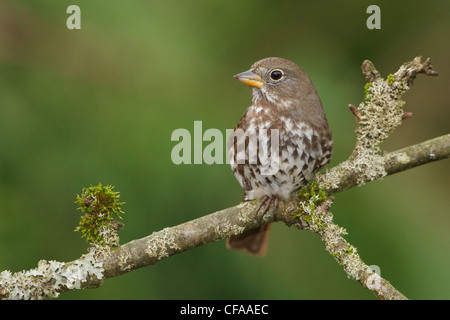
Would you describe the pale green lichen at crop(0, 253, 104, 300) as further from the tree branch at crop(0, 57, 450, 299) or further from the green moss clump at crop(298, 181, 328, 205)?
the green moss clump at crop(298, 181, 328, 205)

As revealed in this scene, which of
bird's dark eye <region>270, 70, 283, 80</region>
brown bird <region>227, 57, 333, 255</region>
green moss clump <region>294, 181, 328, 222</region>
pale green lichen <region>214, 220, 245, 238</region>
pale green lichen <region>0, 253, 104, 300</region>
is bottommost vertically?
pale green lichen <region>0, 253, 104, 300</region>

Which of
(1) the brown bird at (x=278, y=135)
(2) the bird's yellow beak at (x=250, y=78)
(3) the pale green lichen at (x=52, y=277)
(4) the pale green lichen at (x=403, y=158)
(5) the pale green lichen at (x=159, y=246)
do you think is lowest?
(3) the pale green lichen at (x=52, y=277)

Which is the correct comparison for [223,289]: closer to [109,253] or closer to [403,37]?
[109,253]

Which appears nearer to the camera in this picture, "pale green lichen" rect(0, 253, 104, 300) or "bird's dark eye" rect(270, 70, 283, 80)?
"pale green lichen" rect(0, 253, 104, 300)

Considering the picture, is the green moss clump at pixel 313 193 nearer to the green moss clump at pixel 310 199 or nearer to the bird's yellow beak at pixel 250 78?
the green moss clump at pixel 310 199

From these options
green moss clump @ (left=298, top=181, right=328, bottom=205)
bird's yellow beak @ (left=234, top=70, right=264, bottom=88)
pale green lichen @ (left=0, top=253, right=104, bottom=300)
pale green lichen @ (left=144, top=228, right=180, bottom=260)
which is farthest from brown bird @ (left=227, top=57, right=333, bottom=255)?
pale green lichen @ (left=0, top=253, right=104, bottom=300)

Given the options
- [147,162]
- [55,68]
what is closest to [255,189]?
[147,162]

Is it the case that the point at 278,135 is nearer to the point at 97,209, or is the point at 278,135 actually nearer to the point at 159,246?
the point at 159,246

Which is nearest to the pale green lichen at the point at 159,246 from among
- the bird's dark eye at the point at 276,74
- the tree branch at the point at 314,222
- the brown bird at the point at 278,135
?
the tree branch at the point at 314,222
